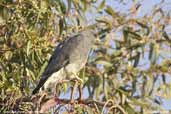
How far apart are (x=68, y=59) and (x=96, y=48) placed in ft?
0.79

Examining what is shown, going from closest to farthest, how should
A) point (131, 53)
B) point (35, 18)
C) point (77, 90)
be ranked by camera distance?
point (77, 90), point (131, 53), point (35, 18)

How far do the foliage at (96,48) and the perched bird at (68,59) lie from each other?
0.21ft

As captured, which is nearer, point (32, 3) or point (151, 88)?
point (151, 88)

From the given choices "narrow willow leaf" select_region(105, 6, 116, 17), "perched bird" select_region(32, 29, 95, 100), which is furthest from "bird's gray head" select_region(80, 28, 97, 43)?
"narrow willow leaf" select_region(105, 6, 116, 17)

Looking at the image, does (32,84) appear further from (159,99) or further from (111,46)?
(159,99)

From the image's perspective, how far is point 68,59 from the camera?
166 inches

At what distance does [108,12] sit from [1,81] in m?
0.80

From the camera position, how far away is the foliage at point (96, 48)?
360cm

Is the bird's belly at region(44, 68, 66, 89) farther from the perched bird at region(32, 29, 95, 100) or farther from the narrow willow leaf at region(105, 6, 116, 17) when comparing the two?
the narrow willow leaf at region(105, 6, 116, 17)

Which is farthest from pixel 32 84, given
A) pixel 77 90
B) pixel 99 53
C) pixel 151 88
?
pixel 77 90

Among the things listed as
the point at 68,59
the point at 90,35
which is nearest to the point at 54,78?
the point at 68,59

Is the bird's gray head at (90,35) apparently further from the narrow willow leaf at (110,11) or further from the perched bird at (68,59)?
the narrow willow leaf at (110,11)

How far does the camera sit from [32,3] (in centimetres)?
410

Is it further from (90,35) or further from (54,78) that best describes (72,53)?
(54,78)
